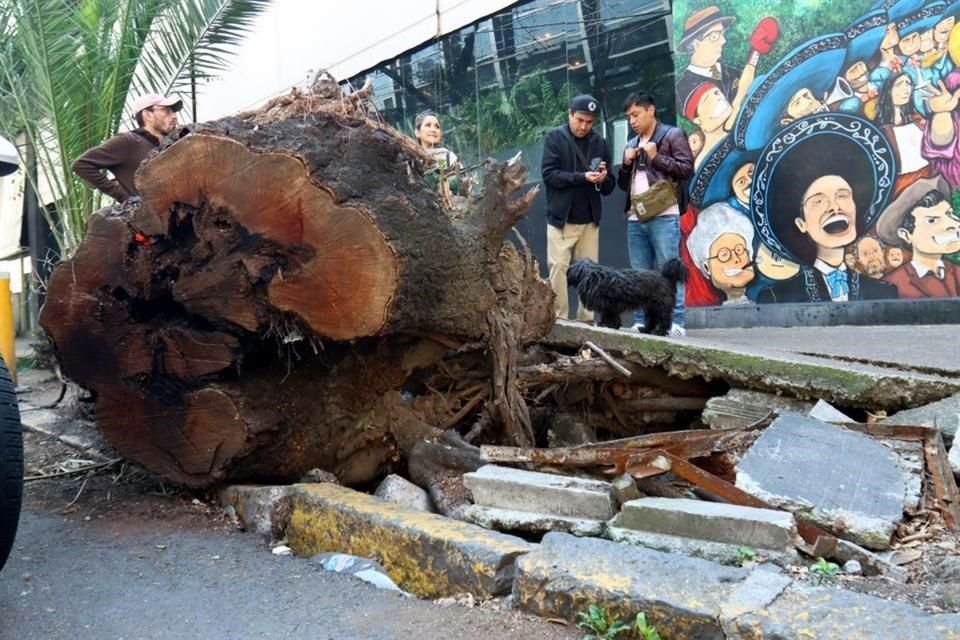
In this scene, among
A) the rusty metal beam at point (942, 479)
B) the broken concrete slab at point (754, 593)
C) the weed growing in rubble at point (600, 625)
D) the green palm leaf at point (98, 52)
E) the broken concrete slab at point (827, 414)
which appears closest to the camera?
the broken concrete slab at point (754, 593)

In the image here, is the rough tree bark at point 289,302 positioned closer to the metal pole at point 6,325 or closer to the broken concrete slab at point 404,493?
the broken concrete slab at point 404,493

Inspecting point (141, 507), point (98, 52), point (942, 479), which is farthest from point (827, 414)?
point (98, 52)

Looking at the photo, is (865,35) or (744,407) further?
(865,35)

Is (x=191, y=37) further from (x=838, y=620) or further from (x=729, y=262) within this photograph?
(x=838, y=620)

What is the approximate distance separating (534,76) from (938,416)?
6951mm

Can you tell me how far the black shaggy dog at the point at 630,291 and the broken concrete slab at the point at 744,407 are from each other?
156 centimetres

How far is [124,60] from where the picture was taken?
6691 mm

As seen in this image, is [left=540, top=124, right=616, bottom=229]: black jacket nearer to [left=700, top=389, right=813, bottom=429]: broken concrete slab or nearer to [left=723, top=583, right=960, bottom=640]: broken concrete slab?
[left=700, top=389, right=813, bottom=429]: broken concrete slab

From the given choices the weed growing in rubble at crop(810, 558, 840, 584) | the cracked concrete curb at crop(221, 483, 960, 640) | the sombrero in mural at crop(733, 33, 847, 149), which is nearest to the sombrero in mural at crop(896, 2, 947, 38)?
the sombrero in mural at crop(733, 33, 847, 149)

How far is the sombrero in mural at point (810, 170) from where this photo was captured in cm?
698

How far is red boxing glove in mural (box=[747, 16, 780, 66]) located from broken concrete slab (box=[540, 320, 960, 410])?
4.58 m

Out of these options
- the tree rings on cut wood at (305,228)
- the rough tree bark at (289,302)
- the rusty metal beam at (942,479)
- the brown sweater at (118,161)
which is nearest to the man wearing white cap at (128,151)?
the brown sweater at (118,161)

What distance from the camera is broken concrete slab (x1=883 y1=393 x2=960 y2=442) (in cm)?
314

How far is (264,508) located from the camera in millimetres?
3240
